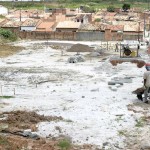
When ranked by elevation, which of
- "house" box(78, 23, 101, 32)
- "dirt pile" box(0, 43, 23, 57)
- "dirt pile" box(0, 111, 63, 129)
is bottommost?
"dirt pile" box(0, 43, 23, 57)

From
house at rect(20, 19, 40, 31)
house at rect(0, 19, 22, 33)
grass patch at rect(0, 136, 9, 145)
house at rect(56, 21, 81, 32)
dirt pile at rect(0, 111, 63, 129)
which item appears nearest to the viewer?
grass patch at rect(0, 136, 9, 145)

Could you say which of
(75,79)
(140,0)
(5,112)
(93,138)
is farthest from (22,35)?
(140,0)

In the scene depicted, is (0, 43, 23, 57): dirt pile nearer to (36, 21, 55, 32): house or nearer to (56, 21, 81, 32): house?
(36, 21, 55, 32): house

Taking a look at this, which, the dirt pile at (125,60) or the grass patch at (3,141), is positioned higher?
the grass patch at (3,141)

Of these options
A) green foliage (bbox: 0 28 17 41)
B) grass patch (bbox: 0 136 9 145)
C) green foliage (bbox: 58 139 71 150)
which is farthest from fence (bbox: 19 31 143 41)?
grass patch (bbox: 0 136 9 145)

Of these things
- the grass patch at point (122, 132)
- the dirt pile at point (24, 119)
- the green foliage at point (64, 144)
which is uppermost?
the green foliage at point (64, 144)

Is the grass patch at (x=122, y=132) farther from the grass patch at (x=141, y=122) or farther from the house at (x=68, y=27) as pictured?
the house at (x=68, y=27)

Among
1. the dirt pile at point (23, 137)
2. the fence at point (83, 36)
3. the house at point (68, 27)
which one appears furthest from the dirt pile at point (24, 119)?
the house at point (68, 27)

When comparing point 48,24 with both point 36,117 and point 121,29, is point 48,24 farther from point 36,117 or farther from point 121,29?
point 36,117

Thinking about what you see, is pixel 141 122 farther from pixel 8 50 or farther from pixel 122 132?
pixel 8 50

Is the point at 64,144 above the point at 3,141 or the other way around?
the other way around

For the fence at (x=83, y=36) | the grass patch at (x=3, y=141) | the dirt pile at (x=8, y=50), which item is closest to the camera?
the grass patch at (x=3, y=141)

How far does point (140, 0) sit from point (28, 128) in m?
116

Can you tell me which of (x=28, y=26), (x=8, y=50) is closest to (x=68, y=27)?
(x=28, y=26)
